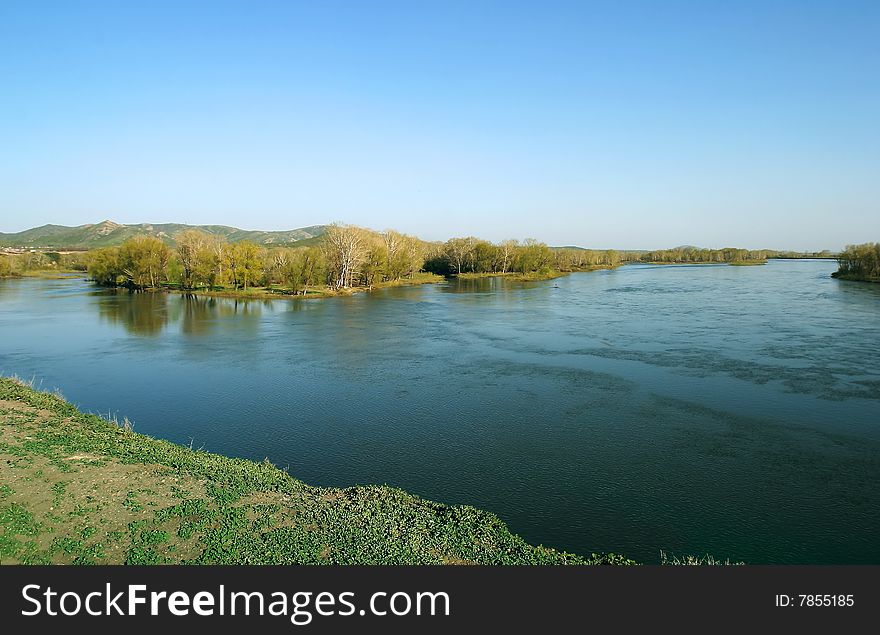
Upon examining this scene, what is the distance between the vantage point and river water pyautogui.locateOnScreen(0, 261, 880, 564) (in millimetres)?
10914

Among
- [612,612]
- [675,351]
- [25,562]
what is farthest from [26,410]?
[675,351]

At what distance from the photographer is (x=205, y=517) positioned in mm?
9344

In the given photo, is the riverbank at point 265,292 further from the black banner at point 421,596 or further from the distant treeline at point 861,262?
the distant treeline at point 861,262

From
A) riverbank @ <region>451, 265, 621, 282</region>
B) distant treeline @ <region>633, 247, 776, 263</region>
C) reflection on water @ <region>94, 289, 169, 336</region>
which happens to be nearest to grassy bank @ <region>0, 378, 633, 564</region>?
reflection on water @ <region>94, 289, 169, 336</region>

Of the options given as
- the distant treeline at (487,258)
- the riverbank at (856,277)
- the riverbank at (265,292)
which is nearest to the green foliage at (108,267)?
the riverbank at (265,292)

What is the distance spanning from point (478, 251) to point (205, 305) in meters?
54.5

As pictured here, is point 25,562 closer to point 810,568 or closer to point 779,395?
point 810,568

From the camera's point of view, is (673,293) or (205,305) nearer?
(205,305)

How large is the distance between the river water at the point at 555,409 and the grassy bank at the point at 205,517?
122 cm

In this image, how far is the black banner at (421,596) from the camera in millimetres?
6375

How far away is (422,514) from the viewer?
33.7ft

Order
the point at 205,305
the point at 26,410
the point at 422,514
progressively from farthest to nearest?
the point at 205,305 → the point at 26,410 → the point at 422,514

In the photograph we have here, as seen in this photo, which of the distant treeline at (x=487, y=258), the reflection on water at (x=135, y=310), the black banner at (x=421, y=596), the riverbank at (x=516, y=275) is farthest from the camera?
the distant treeline at (x=487, y=258)

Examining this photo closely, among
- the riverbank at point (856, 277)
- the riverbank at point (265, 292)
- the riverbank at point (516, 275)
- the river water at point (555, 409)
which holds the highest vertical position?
the riverbank at point (856, 277)
